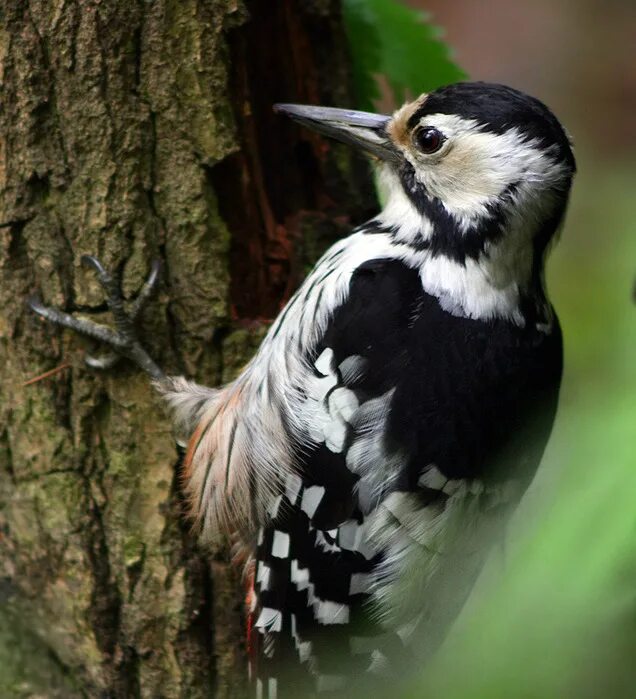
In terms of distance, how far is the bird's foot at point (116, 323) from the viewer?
1898 millimetres

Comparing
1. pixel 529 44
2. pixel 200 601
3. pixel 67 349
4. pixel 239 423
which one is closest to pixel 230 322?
pixel 239 423

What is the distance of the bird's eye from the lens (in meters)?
1.87

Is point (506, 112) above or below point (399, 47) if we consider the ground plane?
below

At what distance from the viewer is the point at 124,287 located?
1920 mm

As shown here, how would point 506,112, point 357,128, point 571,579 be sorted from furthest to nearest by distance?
point 357,128, point 506,112, point 571,579

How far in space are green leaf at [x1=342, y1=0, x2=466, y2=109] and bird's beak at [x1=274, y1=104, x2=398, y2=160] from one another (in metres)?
0.13

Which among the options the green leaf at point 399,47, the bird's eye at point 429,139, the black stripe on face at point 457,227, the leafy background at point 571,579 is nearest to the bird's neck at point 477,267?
the black stripe on face at point 457,227

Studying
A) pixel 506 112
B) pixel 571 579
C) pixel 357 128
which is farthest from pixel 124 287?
pixel 571 579

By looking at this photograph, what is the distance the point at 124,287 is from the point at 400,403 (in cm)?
64

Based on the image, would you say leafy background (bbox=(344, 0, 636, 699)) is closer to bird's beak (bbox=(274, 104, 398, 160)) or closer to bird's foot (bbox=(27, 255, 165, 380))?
bird's beak (bbox=(274, 104, 398, 160))

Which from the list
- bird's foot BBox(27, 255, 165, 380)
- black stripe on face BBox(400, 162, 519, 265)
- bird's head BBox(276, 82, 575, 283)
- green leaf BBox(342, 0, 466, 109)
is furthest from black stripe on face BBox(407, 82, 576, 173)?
bird's foot BBox(27, 255, 165, 380)

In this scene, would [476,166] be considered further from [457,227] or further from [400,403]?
[400,403]

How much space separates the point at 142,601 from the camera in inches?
76.7

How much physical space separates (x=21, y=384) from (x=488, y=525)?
A: 1.02 meters
